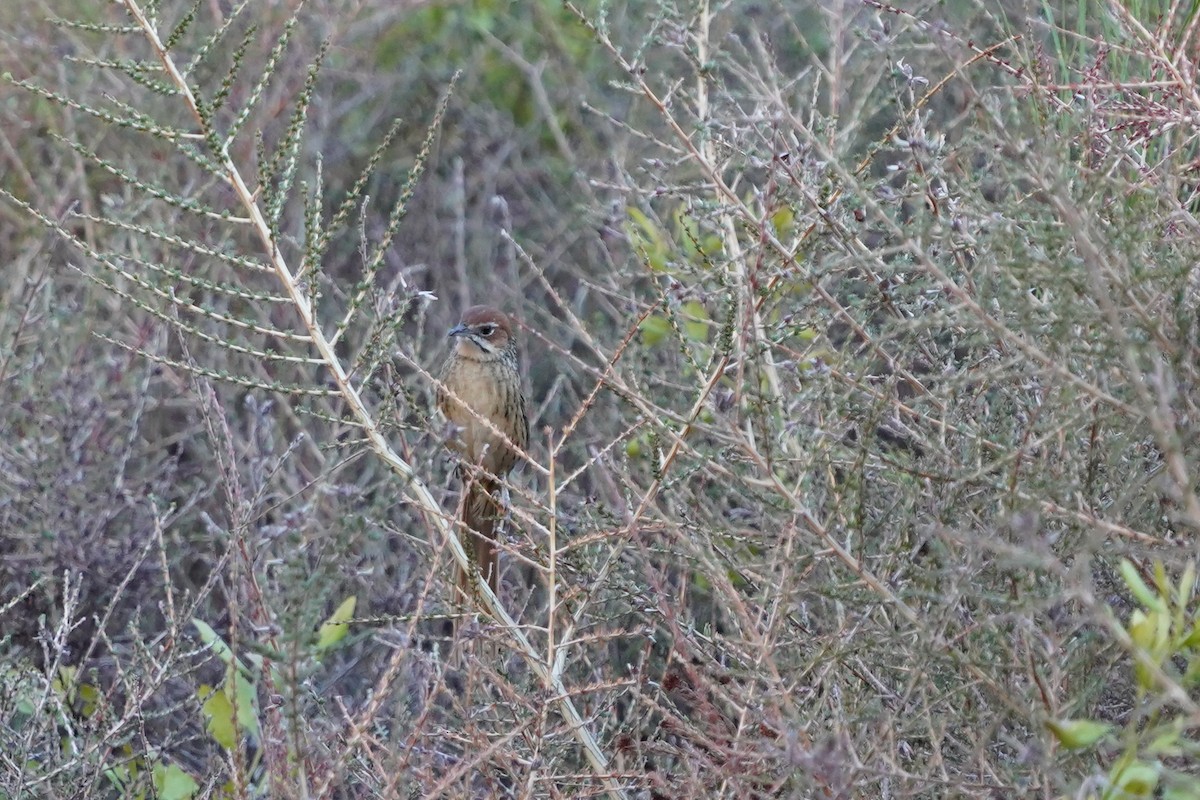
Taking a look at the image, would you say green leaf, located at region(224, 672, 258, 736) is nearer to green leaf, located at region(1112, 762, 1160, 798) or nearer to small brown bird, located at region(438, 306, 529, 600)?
small brown bird, located at region(438, 306, 529, 600)

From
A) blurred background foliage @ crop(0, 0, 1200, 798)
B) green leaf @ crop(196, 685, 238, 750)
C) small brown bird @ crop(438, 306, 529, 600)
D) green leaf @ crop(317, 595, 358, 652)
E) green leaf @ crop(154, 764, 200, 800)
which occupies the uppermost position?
blurred background foliage @ crop(0, 0, 1200, 798)

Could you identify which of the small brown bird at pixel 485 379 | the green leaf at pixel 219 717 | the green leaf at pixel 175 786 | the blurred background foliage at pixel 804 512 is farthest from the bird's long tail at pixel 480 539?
the green leaf at pixel 175 786

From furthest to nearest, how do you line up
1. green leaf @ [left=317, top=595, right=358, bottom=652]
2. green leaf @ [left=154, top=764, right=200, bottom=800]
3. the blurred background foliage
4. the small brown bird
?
the small brown bird, green leaf @ [left=154, top=764, right=200, bottom=800], green leaf @ [left=317, top=595, right=358, bottom=652], the blurred background foliage

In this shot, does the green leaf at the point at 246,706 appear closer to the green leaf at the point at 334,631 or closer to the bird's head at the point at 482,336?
the green leaf at the point at 334,631

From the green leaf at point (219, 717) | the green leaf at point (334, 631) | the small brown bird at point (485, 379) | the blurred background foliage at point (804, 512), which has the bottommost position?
the small brown bird at point (485, 379)

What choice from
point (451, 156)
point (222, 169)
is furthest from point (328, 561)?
point (451, 156)

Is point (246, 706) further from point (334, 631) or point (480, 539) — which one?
point (480, 539)

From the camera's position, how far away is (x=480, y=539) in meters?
4.02

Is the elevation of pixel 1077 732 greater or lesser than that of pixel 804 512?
greater

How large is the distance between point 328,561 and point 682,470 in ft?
2.82

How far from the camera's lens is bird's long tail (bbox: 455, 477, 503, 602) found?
289cm

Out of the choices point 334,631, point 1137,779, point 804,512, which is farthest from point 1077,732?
point 334,631

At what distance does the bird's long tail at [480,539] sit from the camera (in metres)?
2.89

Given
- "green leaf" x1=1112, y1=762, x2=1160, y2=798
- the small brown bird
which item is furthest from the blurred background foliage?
the small brown bird
